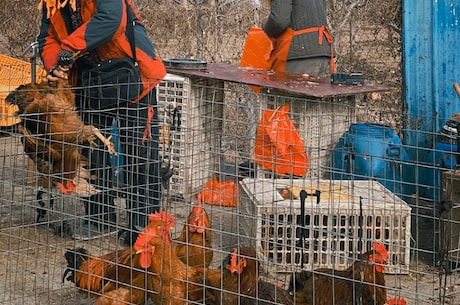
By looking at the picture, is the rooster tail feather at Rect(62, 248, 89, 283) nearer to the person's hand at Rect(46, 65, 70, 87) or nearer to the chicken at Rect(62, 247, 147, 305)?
the chicken at Rect(62, 247, 147, 305)

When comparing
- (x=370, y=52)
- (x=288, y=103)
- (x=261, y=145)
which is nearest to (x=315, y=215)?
(x=261, y=145)

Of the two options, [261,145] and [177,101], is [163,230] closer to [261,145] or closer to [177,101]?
[261,145]

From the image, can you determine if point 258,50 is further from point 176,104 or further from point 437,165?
point 437,165

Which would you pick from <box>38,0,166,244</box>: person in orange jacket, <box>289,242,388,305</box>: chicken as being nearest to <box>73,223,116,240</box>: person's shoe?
<box>38,0,166,244</box>: person in orange jacket

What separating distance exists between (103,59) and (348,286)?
2716 millimetres

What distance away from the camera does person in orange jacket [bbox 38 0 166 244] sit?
19.6 feet

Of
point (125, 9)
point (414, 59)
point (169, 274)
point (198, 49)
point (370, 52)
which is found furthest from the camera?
point (198, 49)

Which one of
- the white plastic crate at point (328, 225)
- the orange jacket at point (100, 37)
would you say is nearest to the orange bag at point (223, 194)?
the white plastic crate at point (328, 225)

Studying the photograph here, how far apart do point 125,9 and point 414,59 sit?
2.85 m

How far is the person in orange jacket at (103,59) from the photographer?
596cm

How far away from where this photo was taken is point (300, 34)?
7703 millimetres

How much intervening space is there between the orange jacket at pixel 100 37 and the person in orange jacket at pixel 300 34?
1.54 meters

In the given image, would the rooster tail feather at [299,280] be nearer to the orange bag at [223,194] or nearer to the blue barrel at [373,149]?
the orange bag at [223,194]

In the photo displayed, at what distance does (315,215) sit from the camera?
5785 millimetres
